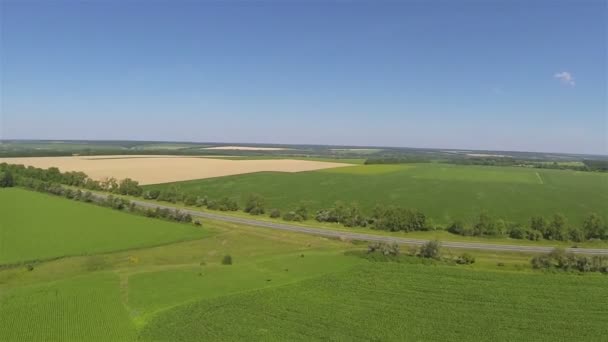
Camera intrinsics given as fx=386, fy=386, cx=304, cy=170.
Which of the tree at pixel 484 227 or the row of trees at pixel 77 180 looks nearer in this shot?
the tree at pixel 484 227

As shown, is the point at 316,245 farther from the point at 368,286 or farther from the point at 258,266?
the point at 368,286

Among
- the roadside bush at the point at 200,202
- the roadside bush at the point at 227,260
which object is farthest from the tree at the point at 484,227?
the roadside bush at the point at 200,202

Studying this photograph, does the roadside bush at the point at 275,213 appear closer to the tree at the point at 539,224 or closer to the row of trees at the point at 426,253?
the row of trees at the point at 426,253

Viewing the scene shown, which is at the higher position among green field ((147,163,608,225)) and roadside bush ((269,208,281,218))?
green field ((147,163,608,225))

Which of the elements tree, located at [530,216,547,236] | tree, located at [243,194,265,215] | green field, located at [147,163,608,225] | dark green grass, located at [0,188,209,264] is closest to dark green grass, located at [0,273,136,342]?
dark green grass, located at [0,188,209,264]

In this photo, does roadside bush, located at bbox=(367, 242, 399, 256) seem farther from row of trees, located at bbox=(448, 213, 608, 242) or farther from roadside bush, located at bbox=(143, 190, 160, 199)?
→ roadside bush, located at bbox=(143, 190, 160, 199)

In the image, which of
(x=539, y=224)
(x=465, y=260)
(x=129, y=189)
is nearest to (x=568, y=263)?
(x=465, y=260)
